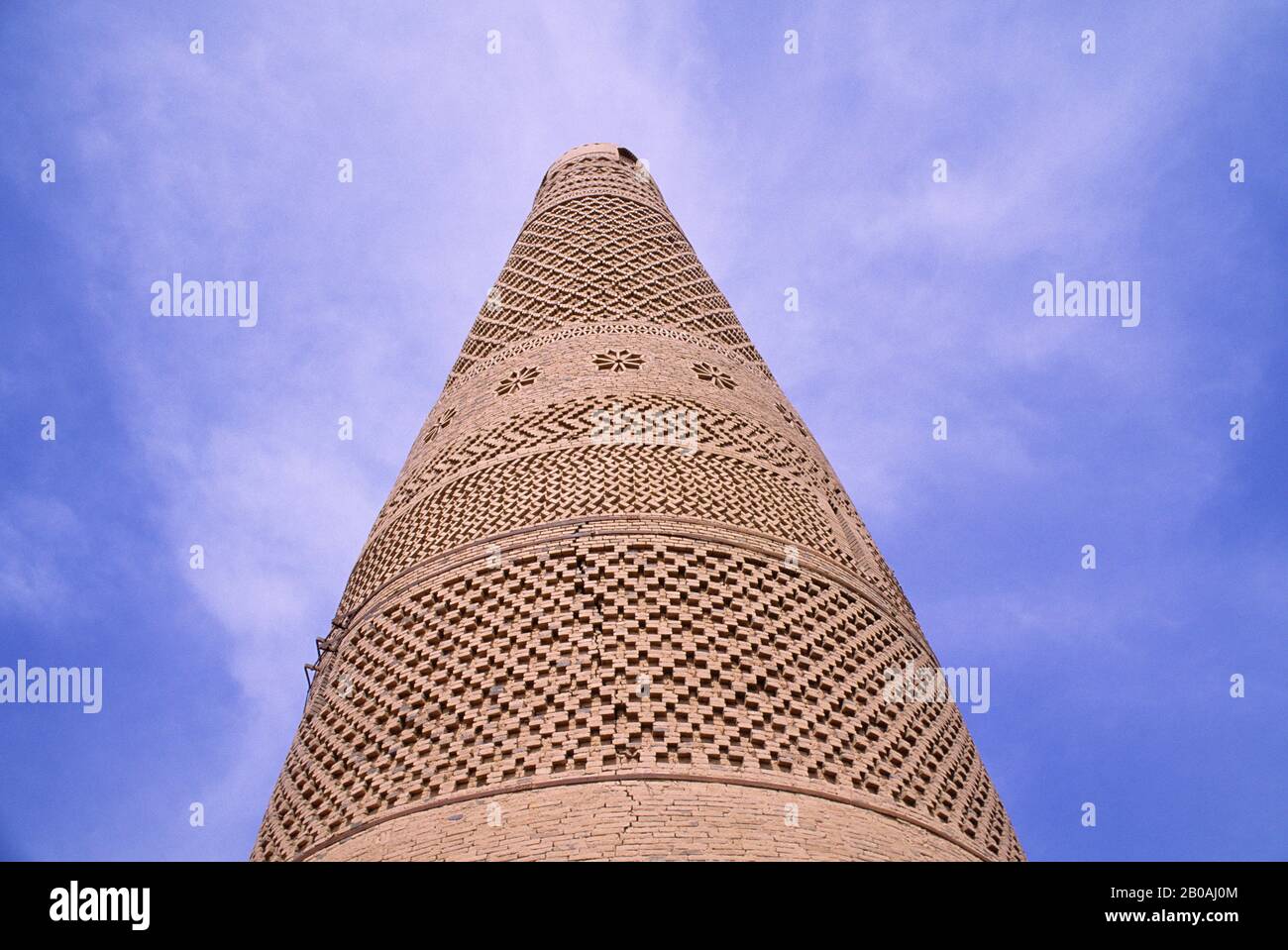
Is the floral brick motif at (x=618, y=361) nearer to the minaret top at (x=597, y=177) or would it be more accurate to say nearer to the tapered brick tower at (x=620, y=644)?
the tapered brick tower at (x=620, y=644)

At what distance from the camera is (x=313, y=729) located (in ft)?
17.6

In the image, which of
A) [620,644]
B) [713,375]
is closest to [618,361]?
[713,375]

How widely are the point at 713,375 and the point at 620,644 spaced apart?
2.13 metres

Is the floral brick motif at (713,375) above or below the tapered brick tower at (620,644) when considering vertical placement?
above

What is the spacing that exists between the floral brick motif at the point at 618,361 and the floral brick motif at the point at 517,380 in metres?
0.33

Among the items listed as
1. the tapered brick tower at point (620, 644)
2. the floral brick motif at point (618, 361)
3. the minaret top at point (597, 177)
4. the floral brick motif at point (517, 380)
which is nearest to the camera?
the tapered brick tower at point (620, 644)

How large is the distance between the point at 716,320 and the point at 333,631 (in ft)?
9.09

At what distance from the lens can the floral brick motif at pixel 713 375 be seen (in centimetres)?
657

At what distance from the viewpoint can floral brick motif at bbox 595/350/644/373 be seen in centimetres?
642

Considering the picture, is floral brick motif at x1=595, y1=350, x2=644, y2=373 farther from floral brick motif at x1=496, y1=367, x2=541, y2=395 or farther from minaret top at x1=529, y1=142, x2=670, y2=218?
minaret top at x1=529, y1=142, x2=670, y2=218

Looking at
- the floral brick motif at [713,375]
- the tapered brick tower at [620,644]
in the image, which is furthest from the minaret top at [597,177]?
the floral brick motif at [713,375]

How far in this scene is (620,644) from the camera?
4.89 meters

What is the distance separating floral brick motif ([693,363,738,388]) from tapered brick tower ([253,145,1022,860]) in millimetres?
26

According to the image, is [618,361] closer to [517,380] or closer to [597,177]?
[517,380]
